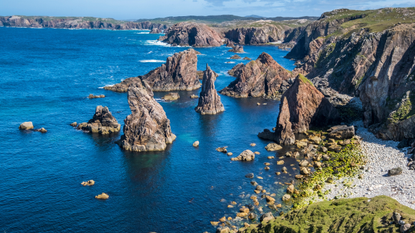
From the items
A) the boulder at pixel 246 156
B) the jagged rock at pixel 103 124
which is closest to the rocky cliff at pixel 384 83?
the boulder at pixel 246 156

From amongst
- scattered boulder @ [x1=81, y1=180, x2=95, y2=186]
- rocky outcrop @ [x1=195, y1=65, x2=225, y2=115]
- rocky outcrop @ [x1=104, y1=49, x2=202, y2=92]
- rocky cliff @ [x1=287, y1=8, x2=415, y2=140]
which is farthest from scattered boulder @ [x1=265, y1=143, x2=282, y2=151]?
rocky outcrop @ [x1=104, y1=49, x2=202, y2=92]

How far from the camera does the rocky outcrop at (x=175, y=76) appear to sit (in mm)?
163375

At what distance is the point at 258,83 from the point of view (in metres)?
156

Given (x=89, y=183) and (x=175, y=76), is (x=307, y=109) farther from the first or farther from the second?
(x=175, y=76)

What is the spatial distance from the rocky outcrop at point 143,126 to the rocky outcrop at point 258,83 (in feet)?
216

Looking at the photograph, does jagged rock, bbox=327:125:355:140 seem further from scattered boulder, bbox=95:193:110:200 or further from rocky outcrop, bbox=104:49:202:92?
rocky outcrop, bbox=104:49:202:92

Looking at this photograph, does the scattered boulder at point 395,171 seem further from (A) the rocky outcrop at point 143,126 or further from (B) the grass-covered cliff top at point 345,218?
(A) the rocky outcrop at point 143,126

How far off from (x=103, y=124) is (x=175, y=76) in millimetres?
68357

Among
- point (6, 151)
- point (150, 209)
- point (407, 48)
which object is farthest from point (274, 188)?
point (6, 151)

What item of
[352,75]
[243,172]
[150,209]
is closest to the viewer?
[150,209]

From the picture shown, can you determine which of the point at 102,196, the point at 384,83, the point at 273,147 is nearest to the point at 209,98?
the point at 273,147

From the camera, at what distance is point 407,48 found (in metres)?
93.4

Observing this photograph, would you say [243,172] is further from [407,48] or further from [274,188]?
[407,48]

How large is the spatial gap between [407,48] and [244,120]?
54.5m
